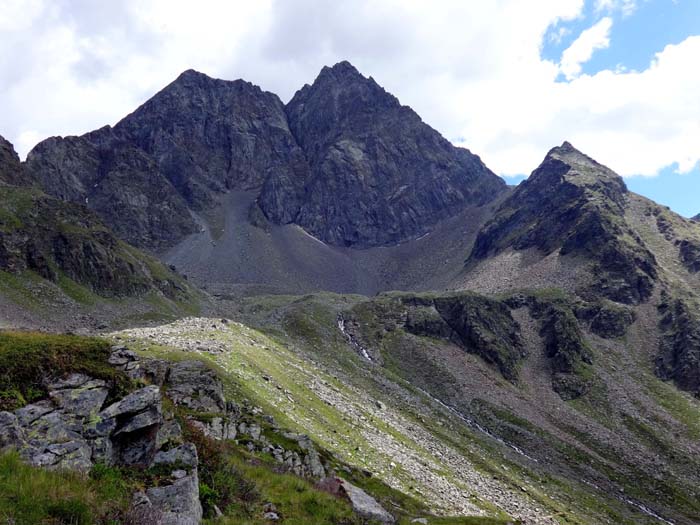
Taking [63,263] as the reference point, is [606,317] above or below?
above

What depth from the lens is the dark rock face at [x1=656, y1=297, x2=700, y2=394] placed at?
120438 mm

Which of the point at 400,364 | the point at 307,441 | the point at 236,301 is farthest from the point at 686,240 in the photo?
the point at 307,441

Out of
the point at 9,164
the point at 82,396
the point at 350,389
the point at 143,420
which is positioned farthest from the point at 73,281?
the point at 143,420

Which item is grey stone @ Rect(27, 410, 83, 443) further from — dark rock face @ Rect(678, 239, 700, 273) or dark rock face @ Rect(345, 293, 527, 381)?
dark rock face @ Rect(678, 239, 700, 273)

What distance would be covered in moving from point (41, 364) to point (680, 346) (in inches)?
5930

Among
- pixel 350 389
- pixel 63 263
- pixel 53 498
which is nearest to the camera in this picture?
pixel 53 498

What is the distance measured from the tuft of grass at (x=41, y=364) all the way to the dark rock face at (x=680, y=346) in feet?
454

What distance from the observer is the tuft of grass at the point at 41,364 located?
47.5ft

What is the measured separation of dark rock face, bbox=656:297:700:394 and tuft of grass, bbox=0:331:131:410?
138470 millimetres

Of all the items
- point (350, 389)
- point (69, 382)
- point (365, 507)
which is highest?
point (69, 382)

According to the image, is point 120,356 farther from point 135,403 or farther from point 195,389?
point 195,389

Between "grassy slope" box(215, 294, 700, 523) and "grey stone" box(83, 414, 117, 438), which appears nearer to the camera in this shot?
"grey stone" box(83, 414, 117, 438)

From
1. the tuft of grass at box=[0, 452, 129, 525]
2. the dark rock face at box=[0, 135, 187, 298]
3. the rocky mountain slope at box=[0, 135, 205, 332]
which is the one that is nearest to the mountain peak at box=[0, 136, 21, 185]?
the rocky mountain slope at box=[0, 135, 205, 332]

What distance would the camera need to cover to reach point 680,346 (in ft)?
420
